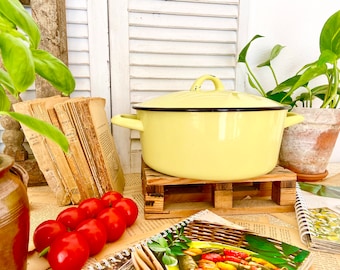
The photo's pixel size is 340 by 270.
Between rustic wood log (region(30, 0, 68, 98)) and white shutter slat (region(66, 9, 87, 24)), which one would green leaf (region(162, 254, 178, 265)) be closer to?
rustic wood log (region(30, 0, 68, 98))

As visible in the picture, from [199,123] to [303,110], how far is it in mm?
448

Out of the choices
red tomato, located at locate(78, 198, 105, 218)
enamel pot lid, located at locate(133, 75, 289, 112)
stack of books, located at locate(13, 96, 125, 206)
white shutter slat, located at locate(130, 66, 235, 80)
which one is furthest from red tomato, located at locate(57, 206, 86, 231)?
white shutter slat, located at locate(130, 66, 235, 80)

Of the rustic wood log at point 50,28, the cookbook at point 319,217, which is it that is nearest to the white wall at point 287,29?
the cookbook at point 319,217

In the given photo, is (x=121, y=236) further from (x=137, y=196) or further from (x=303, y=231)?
(x=303, y=231)

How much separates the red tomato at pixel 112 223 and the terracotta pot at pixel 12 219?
0.18m

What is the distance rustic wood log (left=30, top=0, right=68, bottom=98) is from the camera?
2.48ft

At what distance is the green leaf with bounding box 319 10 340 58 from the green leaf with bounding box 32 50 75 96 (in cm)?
69

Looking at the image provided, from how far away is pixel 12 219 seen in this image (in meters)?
0.30

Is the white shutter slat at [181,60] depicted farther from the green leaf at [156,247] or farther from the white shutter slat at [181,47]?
the green leaf at [156,247]

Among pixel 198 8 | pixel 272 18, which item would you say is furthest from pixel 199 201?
pixel 272 18

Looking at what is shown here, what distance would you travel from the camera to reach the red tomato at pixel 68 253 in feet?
1.28

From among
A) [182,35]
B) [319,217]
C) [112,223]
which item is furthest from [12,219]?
[182,35]

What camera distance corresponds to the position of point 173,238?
0.47m

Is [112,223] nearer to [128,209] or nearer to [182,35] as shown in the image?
[128,209]
